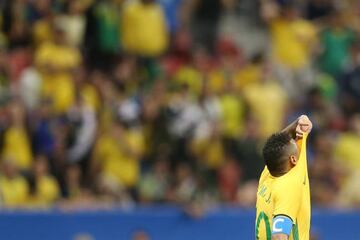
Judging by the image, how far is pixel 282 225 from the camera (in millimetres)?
8664

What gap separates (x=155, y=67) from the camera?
58.2 feet

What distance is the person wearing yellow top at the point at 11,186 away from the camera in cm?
1511

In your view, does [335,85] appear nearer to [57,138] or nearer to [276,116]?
[276,116]

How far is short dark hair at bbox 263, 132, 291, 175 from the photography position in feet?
29.8

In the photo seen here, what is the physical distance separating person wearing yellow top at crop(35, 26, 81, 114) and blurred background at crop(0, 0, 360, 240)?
0.06 ft

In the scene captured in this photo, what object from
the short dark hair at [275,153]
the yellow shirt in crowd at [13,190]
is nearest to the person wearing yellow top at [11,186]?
the yellow shirt in crowd at [13,190]

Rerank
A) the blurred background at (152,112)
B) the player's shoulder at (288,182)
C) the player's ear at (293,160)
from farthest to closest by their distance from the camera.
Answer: the blurred background at (152,112)
the player's ear at (293,160)
the player's shoulder at (288,182)

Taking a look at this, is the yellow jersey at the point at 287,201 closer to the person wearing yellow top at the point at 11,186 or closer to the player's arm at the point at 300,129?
the player's arm at the point at 300,129

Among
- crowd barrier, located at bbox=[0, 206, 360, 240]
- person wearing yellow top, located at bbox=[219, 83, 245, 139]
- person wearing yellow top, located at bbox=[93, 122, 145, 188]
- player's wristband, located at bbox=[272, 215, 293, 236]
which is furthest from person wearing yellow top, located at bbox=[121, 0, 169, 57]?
player's wristband, located at bbox=[272, 215, 293, 236]

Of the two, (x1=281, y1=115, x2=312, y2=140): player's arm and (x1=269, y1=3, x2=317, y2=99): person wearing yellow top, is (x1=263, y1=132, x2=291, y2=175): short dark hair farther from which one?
(x1=269, y1=3, x2=317, y2=99): person wearing yellow top

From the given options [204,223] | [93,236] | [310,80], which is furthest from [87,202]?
[310,80]

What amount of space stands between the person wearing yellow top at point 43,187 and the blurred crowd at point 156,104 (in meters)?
0.02

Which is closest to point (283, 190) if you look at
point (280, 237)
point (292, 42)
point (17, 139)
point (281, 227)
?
point (281, 227)

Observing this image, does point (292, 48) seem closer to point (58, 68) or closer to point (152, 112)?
point (152, 112)
